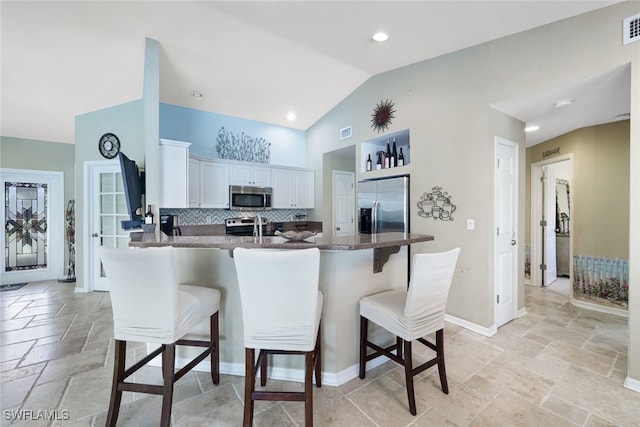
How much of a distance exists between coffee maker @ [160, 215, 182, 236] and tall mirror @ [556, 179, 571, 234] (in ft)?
22.2

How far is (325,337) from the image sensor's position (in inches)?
77.3

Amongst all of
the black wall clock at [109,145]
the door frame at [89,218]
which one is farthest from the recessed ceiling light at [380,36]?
the door frame at [89,218]

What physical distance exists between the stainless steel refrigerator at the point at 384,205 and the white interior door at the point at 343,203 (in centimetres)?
111

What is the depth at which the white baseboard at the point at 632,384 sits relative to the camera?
1.89m

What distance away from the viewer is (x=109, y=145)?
4.07 m

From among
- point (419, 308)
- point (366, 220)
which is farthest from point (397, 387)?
point (366, 220)

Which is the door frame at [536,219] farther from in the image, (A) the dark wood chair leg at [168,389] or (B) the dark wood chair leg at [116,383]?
(B) the dark wood chair leg at [116,383]

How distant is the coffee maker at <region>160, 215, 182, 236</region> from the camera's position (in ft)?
12.1

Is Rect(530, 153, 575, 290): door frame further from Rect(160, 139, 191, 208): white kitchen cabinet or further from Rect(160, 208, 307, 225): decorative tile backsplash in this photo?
Rect(160, 139, 191, 208): white kitchen cabinet

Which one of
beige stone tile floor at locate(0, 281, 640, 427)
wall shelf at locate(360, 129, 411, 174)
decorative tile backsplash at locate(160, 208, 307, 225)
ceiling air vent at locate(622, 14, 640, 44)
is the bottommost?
beige stone tile floor at locate(0, 281, 640, 427)

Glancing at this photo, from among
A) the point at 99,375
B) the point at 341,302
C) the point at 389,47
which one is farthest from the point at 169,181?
the point at 389,47

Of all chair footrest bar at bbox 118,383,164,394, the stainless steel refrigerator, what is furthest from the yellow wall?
chair footrest bar at bbox 118,383,164,394

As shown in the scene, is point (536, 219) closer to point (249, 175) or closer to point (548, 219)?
point (548, 219)

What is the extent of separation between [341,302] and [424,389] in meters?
0.87
